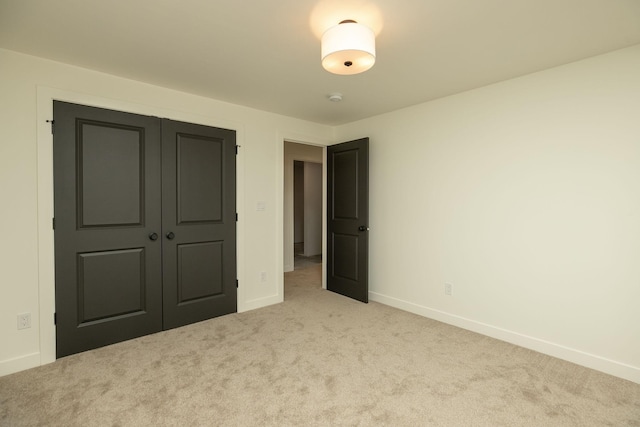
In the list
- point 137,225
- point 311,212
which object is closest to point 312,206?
point 311,212

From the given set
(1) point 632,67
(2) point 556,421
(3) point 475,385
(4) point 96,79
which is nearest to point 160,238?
(4) point 96,79

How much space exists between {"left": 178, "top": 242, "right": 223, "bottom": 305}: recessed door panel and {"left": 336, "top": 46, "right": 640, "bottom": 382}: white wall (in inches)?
80.6

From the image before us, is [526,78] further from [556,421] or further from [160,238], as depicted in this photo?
[160,238]

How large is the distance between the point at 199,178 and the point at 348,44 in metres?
2.10

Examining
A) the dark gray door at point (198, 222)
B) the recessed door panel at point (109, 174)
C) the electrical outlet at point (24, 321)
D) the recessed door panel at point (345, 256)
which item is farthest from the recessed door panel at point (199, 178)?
the recessed door panel at point (345, 256)

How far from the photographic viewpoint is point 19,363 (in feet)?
7.57

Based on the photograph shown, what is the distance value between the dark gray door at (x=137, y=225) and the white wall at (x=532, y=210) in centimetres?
206

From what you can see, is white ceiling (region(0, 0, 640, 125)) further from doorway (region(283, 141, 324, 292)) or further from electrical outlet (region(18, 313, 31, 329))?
doorway (region(283, 141, 324, 292))

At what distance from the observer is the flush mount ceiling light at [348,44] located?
5.83 ft

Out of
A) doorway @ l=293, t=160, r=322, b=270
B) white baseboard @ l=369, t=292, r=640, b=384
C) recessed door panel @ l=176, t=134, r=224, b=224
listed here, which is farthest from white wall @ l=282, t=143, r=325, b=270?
white baseboard @ l=369, t=292, r=640, b=384

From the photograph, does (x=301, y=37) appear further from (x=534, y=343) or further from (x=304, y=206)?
(x=304, y=206)

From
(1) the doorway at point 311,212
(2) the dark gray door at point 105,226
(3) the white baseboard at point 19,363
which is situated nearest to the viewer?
(3) the white baseboard at point 19,363

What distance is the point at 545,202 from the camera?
261 centimetres

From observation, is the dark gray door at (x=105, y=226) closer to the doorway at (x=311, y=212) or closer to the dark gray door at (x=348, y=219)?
the dark gray door at (x=348, y=219)
